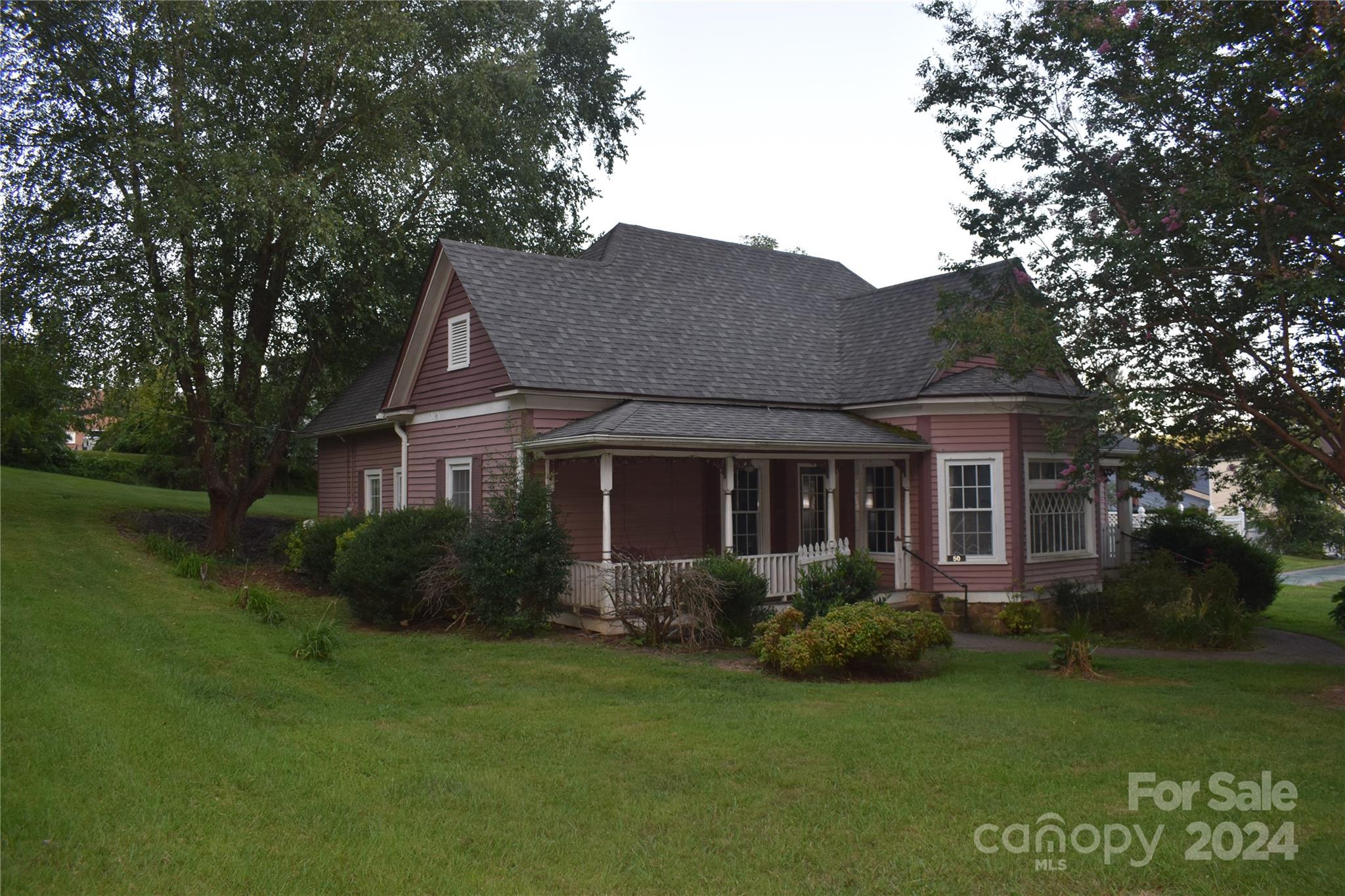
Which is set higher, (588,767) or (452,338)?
(452,338)

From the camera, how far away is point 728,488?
48.2 feet

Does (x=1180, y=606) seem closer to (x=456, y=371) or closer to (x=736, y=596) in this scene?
(x=736, y=596)

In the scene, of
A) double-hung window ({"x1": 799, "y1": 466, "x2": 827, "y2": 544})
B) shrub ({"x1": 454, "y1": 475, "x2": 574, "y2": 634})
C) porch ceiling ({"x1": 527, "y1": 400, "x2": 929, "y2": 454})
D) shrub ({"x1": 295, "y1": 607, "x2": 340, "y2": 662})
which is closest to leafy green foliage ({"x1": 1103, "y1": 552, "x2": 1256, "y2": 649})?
porch ceiling ({"x1": 527, "y1": 400, "x2": 929, "y2": 454})

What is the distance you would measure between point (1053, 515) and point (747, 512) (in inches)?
218

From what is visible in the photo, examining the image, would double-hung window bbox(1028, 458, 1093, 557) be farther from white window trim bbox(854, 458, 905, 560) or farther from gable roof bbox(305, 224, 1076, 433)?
white window trim bbox(854, 458, 905, 560)

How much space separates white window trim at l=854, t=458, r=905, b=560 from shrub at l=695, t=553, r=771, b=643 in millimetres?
4642

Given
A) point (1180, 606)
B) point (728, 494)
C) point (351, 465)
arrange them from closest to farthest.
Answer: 1. point (1180, 606)
2. point (728, 494)
3. point (351, 465)

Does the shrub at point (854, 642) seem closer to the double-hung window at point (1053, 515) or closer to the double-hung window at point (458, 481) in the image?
the double-hung window at point (1053, 515)

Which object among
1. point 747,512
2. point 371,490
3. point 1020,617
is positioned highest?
point 371,490

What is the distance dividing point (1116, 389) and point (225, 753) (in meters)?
10.7

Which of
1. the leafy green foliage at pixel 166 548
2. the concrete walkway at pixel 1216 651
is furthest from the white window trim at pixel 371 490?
the concrete walkway at pixel 1216 651

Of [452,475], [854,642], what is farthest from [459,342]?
[854,642]

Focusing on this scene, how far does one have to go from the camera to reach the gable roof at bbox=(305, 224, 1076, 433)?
52.7 ft

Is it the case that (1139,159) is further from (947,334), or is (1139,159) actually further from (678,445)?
(678,445)
